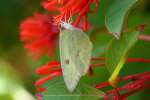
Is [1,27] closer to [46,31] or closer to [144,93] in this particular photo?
[46,31]

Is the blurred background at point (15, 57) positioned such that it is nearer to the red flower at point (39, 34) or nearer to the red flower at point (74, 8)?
the red flower at point (39, 34)

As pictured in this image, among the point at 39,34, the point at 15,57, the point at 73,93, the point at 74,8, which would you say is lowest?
the point at 15,57

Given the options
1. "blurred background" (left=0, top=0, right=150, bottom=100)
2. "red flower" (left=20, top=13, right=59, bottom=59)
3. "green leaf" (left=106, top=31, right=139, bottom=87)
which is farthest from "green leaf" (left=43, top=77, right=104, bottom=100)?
"blurred background" (left=0, top=0, right=150, bottom=100)

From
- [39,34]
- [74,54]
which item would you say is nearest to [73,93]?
[74,54]

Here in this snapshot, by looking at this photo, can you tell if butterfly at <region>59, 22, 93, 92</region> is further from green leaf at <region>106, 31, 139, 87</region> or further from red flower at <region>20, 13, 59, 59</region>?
red flower at <region>20, 13, 59, 59</region>

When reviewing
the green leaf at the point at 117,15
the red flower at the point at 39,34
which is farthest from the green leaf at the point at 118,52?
the red flower at the point at 39,34

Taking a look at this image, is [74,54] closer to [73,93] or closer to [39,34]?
[73,93]
